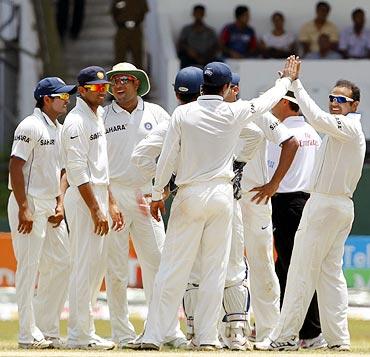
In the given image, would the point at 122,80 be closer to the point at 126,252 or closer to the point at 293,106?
the point at 126,252

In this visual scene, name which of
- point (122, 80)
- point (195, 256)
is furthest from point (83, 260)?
point (122, 80)

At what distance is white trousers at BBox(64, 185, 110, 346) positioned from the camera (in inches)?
499

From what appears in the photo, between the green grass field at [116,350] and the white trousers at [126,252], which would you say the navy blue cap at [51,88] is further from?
the green grass field at [116,350]

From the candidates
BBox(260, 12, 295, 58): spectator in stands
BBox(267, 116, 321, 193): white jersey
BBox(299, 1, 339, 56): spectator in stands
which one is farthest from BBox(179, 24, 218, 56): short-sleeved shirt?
BBox(267, 116, 321, 193): white jersey

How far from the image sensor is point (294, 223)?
14117mm

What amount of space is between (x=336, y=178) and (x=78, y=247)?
6.44 ft

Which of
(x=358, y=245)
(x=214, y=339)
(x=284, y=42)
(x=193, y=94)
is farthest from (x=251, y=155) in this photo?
(x=284, y=42)

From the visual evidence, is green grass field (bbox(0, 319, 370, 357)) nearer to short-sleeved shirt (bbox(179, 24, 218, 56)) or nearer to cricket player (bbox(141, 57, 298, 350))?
cricket player (bbox(141, 57, 298, 350))

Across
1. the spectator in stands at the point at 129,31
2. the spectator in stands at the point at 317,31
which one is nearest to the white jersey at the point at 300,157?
the spectator in stands at the point at 317,31

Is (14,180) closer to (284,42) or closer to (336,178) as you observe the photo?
(336,178)

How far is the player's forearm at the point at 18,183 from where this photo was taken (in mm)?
12859

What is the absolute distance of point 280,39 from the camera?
23500 mm

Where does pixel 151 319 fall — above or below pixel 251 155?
below

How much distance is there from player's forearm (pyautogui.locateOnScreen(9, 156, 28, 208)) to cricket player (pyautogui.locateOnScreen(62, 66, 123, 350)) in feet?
1.07
